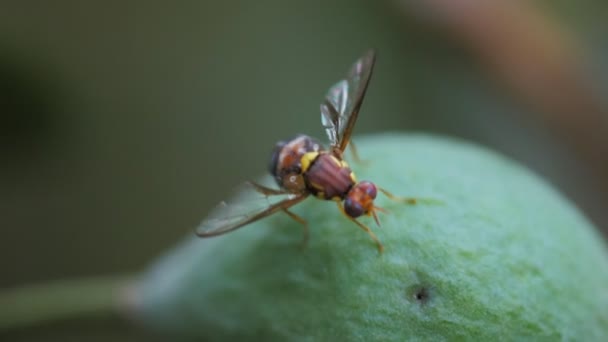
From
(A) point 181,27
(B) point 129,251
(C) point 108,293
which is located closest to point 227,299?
(C) point 108,293

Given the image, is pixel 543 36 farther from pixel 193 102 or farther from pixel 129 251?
pixel 129 251

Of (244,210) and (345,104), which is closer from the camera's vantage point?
(244,210)

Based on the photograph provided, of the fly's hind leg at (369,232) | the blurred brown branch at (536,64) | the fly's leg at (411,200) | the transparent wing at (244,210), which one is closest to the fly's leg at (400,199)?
the fly's leg at (411,200)

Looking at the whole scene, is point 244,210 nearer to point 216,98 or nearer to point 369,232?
point 369,232

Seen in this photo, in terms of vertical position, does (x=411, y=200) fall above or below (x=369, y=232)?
above

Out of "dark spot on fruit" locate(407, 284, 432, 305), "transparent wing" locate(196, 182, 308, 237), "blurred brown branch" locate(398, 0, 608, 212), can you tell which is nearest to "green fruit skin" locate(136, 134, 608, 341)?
"dark spot on fruit" locate(407, 284, 432, 305)

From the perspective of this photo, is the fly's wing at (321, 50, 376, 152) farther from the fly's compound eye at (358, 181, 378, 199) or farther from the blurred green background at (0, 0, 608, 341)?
the blurred green background at (0, 0, 608, 341)

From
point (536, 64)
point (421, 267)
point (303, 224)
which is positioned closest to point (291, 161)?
point (303, 224)
